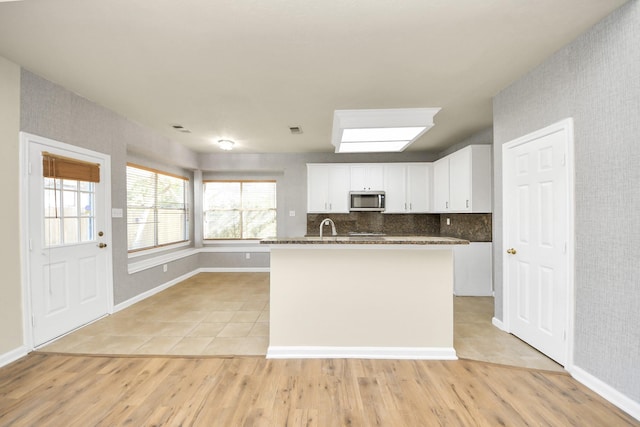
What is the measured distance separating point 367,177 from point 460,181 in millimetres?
1667

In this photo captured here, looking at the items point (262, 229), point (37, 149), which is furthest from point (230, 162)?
point (37, 149)

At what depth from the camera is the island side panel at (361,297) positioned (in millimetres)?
2549

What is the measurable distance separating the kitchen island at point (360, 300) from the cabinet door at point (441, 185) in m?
2.65

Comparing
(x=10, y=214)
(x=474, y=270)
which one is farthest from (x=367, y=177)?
(x=10, y=214)

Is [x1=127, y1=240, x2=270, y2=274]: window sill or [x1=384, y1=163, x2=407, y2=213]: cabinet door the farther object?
[x1=384, y1=163, x2=407, y2=213]: cabinet door

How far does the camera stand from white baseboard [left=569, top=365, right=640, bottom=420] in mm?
1771

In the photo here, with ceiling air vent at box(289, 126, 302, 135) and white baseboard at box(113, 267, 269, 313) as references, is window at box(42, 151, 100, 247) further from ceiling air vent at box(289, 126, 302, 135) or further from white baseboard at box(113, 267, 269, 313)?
ceiling air vent at box(289, 126, 302, 135)

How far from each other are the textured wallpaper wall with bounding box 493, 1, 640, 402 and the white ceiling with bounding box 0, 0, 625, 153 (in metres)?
0.22

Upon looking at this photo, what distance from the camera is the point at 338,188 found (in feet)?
18.1

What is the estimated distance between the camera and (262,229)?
6324mm

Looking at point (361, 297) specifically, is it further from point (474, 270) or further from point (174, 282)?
point (174, 282)

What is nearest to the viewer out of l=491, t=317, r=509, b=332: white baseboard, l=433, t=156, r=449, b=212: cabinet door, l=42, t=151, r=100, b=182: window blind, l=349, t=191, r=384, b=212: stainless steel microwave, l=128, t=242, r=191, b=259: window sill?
l=42, t=151, r=100, b=182: window blind


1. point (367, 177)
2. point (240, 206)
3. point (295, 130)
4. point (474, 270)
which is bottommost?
point (474, 270)

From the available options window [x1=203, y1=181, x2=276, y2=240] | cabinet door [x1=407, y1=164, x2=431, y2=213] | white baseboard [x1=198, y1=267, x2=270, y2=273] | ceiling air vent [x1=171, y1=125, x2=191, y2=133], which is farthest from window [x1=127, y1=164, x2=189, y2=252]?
cabinet door [x1=407, y1=164, x2=431, y2=213]
